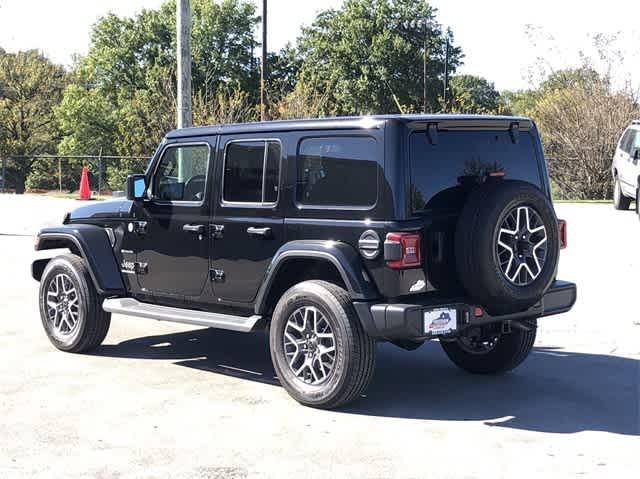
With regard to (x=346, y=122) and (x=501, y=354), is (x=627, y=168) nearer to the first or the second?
(x=501, y=354)

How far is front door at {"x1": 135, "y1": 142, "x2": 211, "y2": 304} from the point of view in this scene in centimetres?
719

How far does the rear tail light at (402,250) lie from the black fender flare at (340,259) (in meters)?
0.21

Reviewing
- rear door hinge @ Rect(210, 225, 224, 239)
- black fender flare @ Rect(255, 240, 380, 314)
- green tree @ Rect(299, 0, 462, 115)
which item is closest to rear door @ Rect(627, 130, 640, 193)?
rear door hinge @ Rect(210, 225, 224, 239)

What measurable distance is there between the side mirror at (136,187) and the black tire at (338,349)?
198 cm

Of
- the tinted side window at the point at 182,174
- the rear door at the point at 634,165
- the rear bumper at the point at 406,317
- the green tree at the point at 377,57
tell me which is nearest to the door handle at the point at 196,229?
the tinted side window at the point at 182,174

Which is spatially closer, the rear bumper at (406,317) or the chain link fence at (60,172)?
the rear bumper at (406,317)

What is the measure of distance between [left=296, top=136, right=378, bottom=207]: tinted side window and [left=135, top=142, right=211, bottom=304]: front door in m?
1.02

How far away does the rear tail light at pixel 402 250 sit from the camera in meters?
5.77

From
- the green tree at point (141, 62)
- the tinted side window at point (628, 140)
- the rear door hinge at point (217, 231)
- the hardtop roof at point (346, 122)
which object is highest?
the green tree at point (141, 62)

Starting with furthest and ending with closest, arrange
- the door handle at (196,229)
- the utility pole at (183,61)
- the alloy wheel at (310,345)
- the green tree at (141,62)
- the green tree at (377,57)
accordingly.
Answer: the green tree at (141,62) < the green tree at (377,57) < the utility pole at (183,61) < the door handle at (196,229) < the alloy wheel at (310,345)

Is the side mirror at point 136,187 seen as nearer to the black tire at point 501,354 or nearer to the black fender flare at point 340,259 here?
the black fender flare at point 340,259

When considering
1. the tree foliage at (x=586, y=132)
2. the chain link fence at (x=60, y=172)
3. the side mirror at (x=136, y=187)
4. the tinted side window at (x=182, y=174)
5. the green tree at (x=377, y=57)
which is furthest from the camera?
the green tree at (x=377, y=57)

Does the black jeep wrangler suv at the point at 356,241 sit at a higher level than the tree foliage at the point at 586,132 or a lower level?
lower

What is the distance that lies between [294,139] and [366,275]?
1192 millimetres
